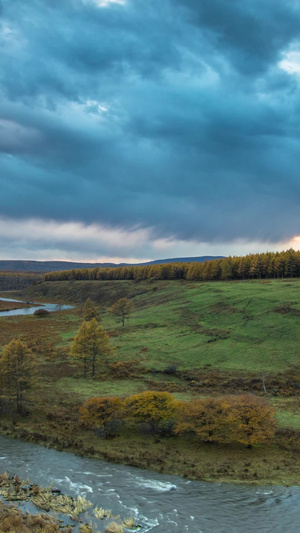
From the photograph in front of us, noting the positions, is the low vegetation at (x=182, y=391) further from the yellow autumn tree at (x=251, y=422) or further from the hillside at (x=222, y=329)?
the hillside at (x=222, y=329)

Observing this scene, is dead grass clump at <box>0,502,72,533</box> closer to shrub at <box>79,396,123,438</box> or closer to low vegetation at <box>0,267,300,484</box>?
low vegetation at <box>0,267,300,484</box>

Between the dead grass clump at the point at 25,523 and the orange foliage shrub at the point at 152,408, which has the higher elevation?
the orange foliage shrub at the point at 152,408

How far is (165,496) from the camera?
88.2ft

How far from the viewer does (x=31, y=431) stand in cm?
3962

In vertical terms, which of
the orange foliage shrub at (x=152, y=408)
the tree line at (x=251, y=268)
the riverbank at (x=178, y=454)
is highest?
the tree line at (x=251, y=268)

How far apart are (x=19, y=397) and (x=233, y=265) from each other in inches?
5084

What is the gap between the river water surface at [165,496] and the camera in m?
23.5

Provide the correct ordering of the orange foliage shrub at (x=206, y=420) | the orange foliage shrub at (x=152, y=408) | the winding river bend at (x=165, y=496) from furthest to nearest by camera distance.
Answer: the orange foliage shrub at (x=152, y=408) < the orange foliage shrub at (x=206, y=420) < the winding river bend at (x=165, y=496)

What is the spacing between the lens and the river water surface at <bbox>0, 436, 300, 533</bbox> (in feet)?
77.1

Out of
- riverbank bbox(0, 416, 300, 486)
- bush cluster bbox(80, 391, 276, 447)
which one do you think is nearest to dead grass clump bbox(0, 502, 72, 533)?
riverbank bbox(0, 416, 300, 486)

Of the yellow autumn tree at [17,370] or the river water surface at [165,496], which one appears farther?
the yellow autumn tree at [17,370]

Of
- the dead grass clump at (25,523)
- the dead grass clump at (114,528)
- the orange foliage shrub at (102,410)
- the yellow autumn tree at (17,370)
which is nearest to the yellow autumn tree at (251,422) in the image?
the orange foliage shrub at (102,410)

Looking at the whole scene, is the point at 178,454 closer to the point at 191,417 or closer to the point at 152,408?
the point at 191,417

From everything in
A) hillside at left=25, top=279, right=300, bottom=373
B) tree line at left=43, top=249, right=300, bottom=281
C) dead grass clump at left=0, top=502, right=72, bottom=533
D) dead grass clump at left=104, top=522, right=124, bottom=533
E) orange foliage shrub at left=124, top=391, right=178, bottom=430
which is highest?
tree line at left=43, top=249, right=300, bottom=281
